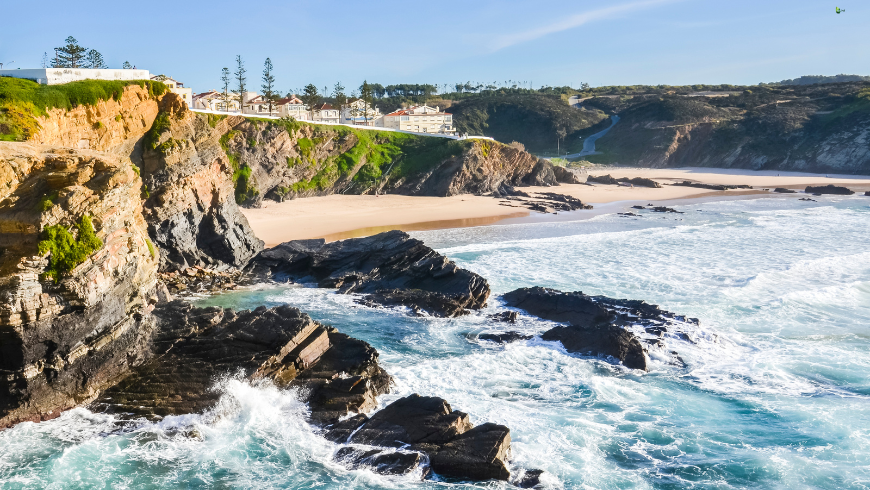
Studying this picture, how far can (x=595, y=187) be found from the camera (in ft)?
220

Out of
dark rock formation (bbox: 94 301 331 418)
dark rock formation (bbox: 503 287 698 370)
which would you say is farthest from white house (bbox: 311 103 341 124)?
dark rock formation (bbox: 94 301 331 418)

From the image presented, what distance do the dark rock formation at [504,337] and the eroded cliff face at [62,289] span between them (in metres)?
10.4

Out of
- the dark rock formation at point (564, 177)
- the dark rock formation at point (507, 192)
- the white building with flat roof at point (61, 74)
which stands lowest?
the dark rock formation at point (507, 192)

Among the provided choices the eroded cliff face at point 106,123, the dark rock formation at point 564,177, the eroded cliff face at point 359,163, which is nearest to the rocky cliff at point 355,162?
the eroded cliff face at point 359,163

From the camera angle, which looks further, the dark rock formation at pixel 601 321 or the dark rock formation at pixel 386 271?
the dark rock formation at pixel 386 271

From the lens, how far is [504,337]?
782 inches

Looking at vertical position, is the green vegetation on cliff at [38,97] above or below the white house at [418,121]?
below

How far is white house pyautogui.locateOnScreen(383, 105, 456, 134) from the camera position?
3150 inches

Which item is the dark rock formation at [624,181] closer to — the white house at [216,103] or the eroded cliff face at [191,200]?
the white house at [216,103]

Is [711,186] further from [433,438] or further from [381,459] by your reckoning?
[381,459]

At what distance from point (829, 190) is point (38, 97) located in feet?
229

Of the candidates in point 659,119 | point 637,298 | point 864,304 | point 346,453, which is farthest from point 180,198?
Result: point 659,119

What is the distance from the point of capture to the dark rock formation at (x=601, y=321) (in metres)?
18.5

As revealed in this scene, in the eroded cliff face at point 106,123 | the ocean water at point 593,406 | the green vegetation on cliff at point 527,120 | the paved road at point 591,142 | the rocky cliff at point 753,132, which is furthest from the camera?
the green vegetation on cliff at point 527,120
